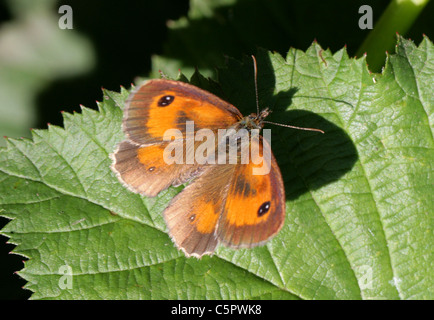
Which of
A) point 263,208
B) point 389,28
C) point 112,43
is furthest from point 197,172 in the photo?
point 112,43

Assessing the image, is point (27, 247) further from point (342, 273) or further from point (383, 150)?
point (383, 150)

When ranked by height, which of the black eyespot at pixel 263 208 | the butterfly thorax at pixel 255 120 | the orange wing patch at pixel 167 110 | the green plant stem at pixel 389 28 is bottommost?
the black eyespot at pixel 263 208

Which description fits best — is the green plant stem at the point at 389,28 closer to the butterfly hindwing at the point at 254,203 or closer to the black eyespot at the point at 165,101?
the butterfly hindwing at the point at 254,203

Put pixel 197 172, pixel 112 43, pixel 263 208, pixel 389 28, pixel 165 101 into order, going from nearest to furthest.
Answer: pixel 263 208, pixel 165 101, pixel 197 172, pixel 389 28, pixel 112 43

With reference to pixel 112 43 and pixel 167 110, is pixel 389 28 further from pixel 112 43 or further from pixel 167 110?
pixel 112 43

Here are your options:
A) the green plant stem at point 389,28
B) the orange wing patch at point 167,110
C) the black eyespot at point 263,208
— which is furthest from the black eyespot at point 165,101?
the green plant stem at point 389,28

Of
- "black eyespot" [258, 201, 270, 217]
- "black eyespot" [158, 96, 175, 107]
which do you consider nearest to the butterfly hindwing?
"black eyespot" [258, 201, 270, 217]

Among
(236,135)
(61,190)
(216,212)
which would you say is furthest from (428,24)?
(61,190)
